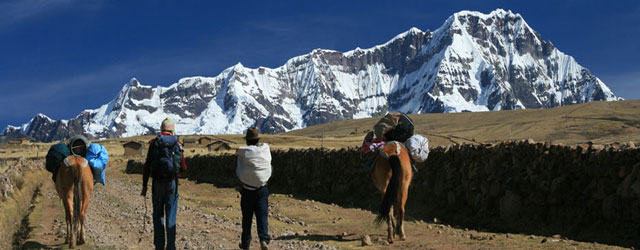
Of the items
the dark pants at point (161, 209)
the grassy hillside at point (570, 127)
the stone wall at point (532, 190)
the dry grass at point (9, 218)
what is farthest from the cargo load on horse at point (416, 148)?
the grassy hillside at point (570, 127)

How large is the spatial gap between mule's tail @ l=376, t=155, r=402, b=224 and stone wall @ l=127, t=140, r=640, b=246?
11.4 ft

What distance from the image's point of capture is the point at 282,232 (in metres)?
13.2

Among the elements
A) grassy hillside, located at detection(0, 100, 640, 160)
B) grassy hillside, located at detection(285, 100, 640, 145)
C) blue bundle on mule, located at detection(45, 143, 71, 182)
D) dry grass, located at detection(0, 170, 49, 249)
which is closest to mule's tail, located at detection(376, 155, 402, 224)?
blue bundle on mule, located at detection(45, 143, 71, 182)

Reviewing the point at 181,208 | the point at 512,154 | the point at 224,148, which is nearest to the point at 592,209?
the point at 512,154

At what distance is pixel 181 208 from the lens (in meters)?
18.6

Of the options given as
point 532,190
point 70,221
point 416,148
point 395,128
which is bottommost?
point 70,221

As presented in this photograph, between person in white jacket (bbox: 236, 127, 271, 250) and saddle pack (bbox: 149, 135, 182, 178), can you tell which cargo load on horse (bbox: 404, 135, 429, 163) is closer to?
person in white jacket (bbox: 236, 127, 271, 250)

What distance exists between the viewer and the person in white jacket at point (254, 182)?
31.9 ft

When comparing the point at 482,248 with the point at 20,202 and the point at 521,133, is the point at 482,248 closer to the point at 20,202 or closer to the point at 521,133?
the point at 20,202

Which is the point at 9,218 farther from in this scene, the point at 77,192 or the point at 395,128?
the point at 395,128

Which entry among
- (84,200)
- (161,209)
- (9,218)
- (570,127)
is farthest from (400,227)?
(570,127)

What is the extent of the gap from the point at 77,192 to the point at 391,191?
5.98 m

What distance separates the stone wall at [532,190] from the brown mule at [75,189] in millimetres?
8404

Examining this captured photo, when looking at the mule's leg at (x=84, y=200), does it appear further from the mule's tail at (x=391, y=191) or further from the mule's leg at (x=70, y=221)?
the mule's tail at (x=391, y=191)
